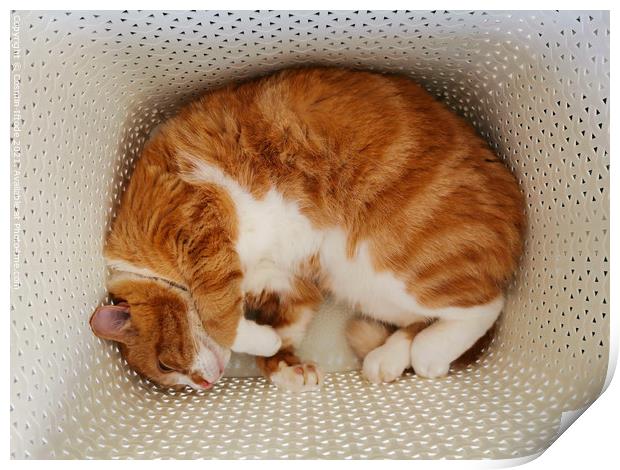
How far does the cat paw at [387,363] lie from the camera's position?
187 cm

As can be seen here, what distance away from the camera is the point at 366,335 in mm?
2018

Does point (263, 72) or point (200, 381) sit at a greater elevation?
point (263, 72)

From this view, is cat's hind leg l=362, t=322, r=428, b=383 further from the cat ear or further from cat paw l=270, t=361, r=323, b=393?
the cat ear

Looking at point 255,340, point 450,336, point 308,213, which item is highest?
point 308,213

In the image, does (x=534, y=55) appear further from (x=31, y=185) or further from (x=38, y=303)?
(x=38, y=303)

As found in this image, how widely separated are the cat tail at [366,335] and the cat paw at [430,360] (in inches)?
7.4

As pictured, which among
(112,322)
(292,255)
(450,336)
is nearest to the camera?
(112,322)

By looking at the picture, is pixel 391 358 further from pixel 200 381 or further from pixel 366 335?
pixel 200 381

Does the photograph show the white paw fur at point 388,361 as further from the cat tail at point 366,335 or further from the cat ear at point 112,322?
the cat ear at point 112,322

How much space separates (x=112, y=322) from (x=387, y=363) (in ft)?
2.86

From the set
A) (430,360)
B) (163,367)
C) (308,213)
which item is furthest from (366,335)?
(163,367)

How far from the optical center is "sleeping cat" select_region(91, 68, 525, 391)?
174 centimetres

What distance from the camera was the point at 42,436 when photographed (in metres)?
1.45

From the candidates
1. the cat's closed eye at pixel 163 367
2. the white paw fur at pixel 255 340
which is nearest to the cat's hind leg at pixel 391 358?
the white paw fur at pixel 255 340
